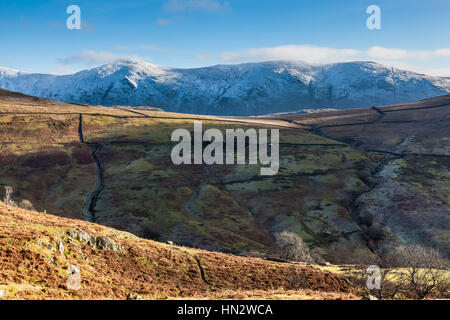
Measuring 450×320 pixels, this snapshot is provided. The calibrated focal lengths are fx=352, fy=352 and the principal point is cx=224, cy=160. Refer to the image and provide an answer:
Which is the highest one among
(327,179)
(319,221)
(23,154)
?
(23,154)

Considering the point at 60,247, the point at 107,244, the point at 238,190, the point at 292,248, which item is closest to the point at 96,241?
the point at 107,244

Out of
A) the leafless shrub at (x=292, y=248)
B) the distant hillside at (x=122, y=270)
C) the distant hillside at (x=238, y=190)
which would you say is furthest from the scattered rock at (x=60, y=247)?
the distant hillside at (x=238, y=190)

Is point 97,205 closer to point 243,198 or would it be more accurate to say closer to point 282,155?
point 243,198

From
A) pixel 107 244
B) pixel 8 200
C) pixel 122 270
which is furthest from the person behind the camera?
pixel 8 200

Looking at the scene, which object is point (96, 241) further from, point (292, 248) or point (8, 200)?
point (8, 200)

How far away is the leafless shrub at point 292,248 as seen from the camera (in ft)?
243

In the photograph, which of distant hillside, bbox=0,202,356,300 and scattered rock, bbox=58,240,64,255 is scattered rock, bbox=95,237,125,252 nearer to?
distant hillside, bbox=0,202,356,300

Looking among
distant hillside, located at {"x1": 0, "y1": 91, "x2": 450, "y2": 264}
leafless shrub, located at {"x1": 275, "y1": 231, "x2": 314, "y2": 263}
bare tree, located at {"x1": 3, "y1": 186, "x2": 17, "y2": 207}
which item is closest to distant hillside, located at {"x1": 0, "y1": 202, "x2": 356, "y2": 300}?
leafless shrub, located at {"x1": 275, "y1": 231, "x2": 314, "y2": 263}

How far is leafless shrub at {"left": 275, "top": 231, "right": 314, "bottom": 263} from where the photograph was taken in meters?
73.9

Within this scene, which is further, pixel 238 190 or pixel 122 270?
pixel 238 190

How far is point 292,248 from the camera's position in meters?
80.9
